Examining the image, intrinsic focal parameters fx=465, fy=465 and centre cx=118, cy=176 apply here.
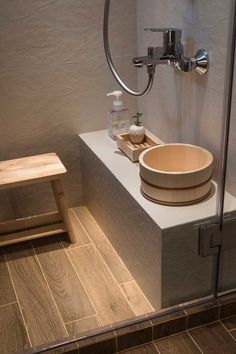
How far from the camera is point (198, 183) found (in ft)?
4.94

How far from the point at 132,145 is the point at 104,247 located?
45 cm

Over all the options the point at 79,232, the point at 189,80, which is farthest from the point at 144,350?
the point at 189,80

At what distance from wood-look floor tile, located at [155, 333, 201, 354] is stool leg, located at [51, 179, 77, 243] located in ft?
2.15

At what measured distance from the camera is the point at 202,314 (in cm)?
158

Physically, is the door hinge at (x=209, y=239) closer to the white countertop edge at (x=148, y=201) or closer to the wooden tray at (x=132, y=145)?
the white countertop edge at (x=148, y=201)

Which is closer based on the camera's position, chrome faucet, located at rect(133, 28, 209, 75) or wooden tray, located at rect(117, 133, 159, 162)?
chrome faucet, located at rect(133, 28, 209, 75)

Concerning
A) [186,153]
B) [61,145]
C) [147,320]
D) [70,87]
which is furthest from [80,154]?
[147,320]

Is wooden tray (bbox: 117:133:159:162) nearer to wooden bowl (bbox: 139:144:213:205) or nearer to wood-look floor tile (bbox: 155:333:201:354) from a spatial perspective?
wooden bowl (bbox: 139:144:213:205)

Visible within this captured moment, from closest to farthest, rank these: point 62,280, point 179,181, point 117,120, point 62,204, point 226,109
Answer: point 226,109 → point 179,181 → point 62,280 → point 62,204 → point 117,120

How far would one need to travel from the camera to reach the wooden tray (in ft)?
6.05

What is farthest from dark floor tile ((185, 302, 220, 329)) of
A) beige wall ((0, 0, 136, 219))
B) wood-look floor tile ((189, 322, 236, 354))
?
beige wall ((0, 0, 136, 219))

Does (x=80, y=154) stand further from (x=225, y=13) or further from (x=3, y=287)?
(x=225, y=13)

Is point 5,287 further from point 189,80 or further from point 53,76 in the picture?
point 189,80

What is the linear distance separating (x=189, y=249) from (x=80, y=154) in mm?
864
